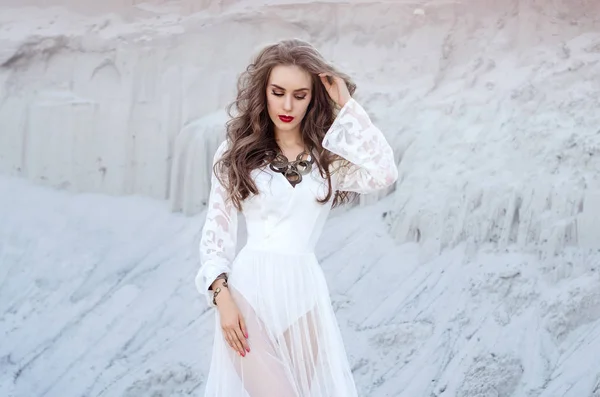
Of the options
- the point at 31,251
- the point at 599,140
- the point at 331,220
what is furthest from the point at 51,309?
the point at 599,140

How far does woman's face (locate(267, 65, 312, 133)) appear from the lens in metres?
1.73

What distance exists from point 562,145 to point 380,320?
3.31ft

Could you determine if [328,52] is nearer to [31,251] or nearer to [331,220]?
[331,220]

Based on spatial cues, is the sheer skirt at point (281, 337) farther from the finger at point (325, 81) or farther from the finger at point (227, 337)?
the finger at point (325, 81)

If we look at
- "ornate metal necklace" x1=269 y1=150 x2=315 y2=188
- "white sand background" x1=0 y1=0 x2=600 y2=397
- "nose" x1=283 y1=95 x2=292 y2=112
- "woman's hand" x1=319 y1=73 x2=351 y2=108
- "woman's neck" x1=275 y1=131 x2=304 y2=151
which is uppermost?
"woman's hand" x1=319 y1=73 x2=351 y2=108

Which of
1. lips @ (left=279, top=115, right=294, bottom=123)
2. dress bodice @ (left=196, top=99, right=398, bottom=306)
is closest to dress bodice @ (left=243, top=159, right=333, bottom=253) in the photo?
dress bodice @ (left=196, top=99, right=398, bottom=306)

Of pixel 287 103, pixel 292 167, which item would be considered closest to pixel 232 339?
pixel 292 167

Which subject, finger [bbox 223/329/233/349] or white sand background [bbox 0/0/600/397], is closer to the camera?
finger [bbox 223/329/233/349]

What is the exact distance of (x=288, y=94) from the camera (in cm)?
173

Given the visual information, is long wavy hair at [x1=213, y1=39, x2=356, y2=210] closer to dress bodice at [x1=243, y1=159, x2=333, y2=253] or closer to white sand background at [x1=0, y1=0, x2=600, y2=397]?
dress bodice at [x1=243, y1=159, x2=333, y2=253]

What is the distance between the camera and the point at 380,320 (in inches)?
133

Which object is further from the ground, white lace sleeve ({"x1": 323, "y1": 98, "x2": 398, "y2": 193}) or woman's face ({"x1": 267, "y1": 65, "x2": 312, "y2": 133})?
woman's face ({"x1": 267, "y1": 65, "x2": 312, "y2": 133})

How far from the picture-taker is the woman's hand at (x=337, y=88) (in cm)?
175

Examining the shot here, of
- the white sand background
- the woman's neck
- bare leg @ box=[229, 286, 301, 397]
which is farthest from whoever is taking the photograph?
the white sand background
